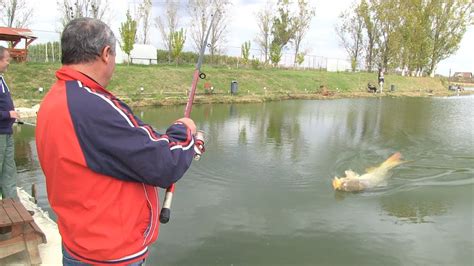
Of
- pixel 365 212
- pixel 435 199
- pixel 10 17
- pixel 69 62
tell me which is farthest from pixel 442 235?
pixel 10 17

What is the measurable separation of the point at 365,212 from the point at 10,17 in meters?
27.9

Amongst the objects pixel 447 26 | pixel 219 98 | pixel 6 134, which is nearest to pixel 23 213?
pixel 6 134

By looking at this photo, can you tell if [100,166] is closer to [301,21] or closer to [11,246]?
[11,246]

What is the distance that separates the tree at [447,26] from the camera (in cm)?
5050

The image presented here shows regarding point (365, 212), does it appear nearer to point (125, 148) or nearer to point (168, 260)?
point (168, 260)

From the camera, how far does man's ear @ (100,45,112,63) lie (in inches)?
77.9

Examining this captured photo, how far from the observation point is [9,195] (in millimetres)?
5246

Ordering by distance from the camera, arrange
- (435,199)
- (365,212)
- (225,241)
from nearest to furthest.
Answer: (225,241)
(365,212)
(435,199)

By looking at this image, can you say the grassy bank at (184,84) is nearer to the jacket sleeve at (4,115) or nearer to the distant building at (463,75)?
the jacket sleeve at (4,115)

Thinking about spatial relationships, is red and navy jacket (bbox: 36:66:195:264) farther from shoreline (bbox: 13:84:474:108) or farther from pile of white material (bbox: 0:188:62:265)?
shoreline (bbox: 13:84:474:108)

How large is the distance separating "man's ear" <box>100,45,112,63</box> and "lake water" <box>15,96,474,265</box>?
3482mm

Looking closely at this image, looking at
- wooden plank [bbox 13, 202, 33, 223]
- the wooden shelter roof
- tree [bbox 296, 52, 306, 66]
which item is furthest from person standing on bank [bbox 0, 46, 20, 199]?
tree [bbox 296, 52, 306, 66]

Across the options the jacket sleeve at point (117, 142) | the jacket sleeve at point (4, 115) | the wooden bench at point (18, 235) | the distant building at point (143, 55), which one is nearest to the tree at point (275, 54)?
the distant building at point (143, 55)

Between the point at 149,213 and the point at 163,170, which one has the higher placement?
the point at 163,170
